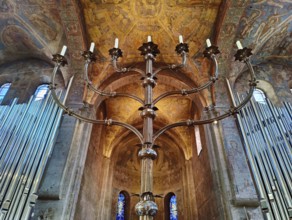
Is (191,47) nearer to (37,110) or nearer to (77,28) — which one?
(77,28)

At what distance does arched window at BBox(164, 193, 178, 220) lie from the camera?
40.4 ft

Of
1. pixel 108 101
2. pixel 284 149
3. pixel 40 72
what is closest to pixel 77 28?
pixel 40 72

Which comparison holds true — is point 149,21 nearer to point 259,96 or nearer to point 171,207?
point 259,96

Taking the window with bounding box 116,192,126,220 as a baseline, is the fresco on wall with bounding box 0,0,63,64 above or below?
above

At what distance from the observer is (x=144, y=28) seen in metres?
8.34

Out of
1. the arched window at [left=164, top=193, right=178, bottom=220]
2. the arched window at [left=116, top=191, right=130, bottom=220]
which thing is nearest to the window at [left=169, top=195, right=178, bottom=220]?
the arched window at [left=164, top=193, right=178, bottom=220]

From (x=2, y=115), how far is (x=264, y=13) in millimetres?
9322

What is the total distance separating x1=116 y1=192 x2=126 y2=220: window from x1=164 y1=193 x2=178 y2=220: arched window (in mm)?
2340

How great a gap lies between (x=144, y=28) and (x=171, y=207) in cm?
968

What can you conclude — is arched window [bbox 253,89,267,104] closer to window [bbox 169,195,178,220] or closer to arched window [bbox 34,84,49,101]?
window [bbox 169,195,178,220]

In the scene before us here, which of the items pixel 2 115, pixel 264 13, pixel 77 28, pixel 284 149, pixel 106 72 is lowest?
pixel 284 149

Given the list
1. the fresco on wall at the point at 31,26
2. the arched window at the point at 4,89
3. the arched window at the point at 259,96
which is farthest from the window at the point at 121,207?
the arched window at the point at 259,96

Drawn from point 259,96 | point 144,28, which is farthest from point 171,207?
point 144,28

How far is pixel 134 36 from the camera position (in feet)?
27.9
